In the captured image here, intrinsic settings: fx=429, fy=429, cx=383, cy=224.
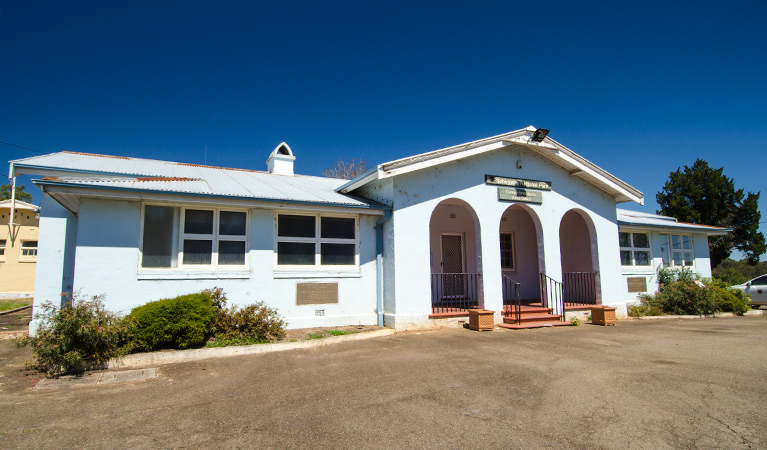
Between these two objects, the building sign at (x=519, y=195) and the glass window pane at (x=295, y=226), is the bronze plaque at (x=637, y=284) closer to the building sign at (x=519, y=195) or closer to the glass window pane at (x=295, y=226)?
the building sign at (x=519, y=195)

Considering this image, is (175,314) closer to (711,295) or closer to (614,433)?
(614,433)

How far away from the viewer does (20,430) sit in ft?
14.3

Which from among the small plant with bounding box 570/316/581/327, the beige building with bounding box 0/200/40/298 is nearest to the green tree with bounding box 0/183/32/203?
the beige building with bounding box 0/200/40/298

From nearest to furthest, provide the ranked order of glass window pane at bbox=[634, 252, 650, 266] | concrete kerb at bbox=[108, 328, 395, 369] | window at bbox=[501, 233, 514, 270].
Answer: concrete kerb at bbox=[108, 328, 395, 369] < window at bbox=[501, 233, 514, 270] < glass window pane at bbox=[634, 252, 650, 266]

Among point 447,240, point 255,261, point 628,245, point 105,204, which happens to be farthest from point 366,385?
point 628,245

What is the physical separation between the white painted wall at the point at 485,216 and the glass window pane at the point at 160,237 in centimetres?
490

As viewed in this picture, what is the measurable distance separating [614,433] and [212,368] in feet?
18.5

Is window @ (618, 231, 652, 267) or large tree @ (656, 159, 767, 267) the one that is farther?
large tree @ (656, 159, 767, 267)

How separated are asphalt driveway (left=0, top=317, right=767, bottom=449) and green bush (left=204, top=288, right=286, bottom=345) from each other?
1.03 meters

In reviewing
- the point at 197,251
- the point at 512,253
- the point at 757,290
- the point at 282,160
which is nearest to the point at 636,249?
the point at 512,253

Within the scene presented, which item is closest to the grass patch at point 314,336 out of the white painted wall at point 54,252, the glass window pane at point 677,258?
the white painted wall at point 54,252

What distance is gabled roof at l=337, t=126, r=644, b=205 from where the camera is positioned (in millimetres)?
10344

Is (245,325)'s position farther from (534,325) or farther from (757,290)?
(757,290)

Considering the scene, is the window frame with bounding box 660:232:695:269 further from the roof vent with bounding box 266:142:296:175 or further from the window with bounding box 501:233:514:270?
the roof vent with bounding box 266:142:296:175
